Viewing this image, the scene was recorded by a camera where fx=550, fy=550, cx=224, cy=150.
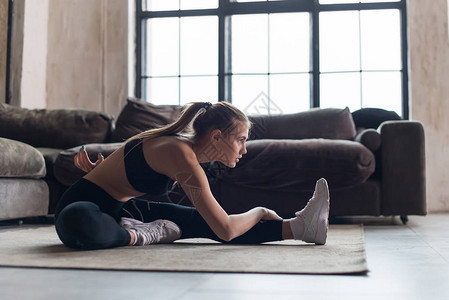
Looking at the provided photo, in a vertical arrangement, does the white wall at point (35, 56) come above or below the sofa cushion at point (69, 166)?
above

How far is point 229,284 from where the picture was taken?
124 cm

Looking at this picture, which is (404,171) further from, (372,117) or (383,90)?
(383,90)

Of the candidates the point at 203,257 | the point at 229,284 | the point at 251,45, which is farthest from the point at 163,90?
the point at 229,284

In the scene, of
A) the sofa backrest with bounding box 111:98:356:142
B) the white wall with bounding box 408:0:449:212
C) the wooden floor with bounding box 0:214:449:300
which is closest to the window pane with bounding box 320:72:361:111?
the white wall with bounding box 408:0:449:212

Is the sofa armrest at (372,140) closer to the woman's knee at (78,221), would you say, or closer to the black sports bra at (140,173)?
the black sports bra at (140,173)

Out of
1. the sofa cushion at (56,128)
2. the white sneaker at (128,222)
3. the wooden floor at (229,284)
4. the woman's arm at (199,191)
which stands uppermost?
the sofa cushion at (56,128)

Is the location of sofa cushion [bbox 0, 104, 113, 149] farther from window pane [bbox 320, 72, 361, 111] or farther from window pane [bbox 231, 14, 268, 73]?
window pane [bbox 320, 72, 361, 111]

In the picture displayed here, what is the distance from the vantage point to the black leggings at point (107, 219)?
1.79 m

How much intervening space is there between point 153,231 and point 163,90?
10.2 feet

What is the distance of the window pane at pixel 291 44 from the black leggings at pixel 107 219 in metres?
2.98

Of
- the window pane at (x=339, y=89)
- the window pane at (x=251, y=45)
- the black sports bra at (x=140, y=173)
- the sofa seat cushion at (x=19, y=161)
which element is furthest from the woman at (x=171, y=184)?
the window pane at (x=251, y=45)

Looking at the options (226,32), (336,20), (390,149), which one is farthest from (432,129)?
(226,32)

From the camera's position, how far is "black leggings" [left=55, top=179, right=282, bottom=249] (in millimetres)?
1786

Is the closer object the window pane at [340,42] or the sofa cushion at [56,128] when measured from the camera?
the sofa cushion at [56,128]
